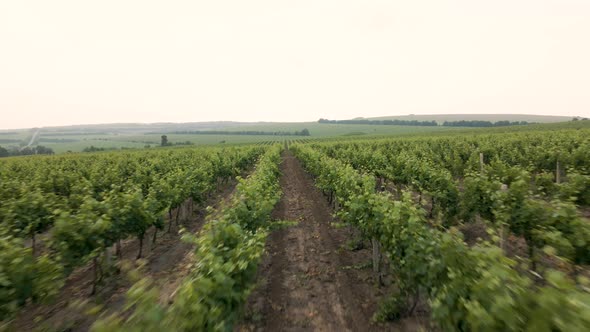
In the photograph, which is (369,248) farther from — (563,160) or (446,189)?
(563,160)

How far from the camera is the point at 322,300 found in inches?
270

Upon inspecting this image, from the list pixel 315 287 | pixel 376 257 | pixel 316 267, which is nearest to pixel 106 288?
pixel 315 287

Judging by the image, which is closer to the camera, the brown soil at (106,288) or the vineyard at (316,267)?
the vineyard at (316,267)

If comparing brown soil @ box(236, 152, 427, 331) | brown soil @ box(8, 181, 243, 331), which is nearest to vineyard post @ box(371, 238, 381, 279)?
brown soil @ box(236, 152, 427, 331)

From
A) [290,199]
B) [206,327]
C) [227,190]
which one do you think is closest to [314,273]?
[206,327]

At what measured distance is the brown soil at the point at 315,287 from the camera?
606 centimetres

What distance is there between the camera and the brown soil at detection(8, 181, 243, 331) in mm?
6435

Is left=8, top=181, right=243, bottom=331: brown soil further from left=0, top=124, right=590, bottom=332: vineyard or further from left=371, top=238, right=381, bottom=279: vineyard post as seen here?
left=371, top=238, right=381, bottom=279: vineyard post

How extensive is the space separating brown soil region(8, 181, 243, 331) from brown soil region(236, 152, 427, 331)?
83.9 inches

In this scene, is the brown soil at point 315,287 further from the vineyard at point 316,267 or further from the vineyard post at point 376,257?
the vineyard post at point 376,257

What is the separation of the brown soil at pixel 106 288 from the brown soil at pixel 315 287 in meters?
2.13

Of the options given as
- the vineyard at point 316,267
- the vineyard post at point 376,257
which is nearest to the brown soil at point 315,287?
the vineyard at point 316,267

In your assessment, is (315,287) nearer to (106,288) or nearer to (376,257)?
(376,257)

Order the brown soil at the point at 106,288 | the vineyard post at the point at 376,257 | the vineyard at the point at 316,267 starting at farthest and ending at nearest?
1. the vineyard post at the point at 376,257
2. the brown soil at the point at 106,288
3. the vineyard at the point at 316,267
